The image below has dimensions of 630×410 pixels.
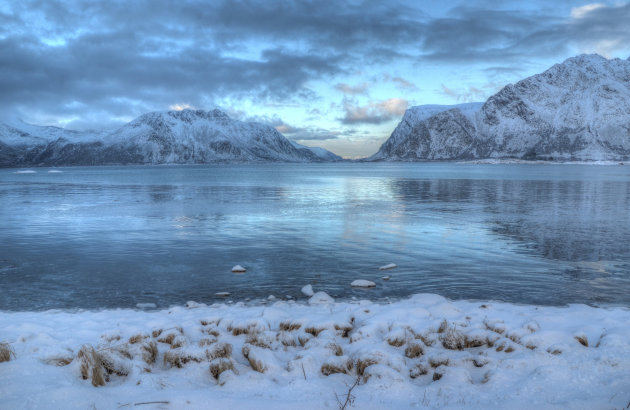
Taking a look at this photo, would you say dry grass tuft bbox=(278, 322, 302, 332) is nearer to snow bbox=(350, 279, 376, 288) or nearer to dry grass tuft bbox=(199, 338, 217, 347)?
dry grass tuft bbox=(199, 338, 217, 347)

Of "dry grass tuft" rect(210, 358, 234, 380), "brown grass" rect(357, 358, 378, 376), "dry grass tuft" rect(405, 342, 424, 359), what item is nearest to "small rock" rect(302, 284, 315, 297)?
"dry grass tuft" rect(405, 342, 424, 359)

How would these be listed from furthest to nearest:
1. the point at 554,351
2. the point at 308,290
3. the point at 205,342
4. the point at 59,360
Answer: the point at 308,290 < the point at 205,342 < the point at 554,351 < the point at 59,360

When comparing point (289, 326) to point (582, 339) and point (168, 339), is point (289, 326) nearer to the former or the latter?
point (168, 339)

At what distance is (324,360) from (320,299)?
4.65 meters

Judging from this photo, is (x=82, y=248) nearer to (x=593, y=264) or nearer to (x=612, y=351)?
(x=612, y=351)

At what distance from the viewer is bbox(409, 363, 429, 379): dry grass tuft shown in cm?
700

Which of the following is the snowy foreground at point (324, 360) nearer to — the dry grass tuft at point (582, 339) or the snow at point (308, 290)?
the dry grass tuft at point (582, 339)

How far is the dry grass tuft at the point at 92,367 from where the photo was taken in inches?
252

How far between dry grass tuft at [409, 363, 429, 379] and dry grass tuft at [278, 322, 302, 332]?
2910 millimetres

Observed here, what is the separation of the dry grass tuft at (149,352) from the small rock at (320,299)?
483 cm

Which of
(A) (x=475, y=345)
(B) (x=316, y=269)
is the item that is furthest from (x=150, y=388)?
(B) (x=316, y=269)

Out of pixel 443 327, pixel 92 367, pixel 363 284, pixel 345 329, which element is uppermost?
pixel 92 367

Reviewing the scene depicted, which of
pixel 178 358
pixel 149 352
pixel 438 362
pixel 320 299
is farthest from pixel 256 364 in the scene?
pixel 320 299

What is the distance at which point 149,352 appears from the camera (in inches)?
301
